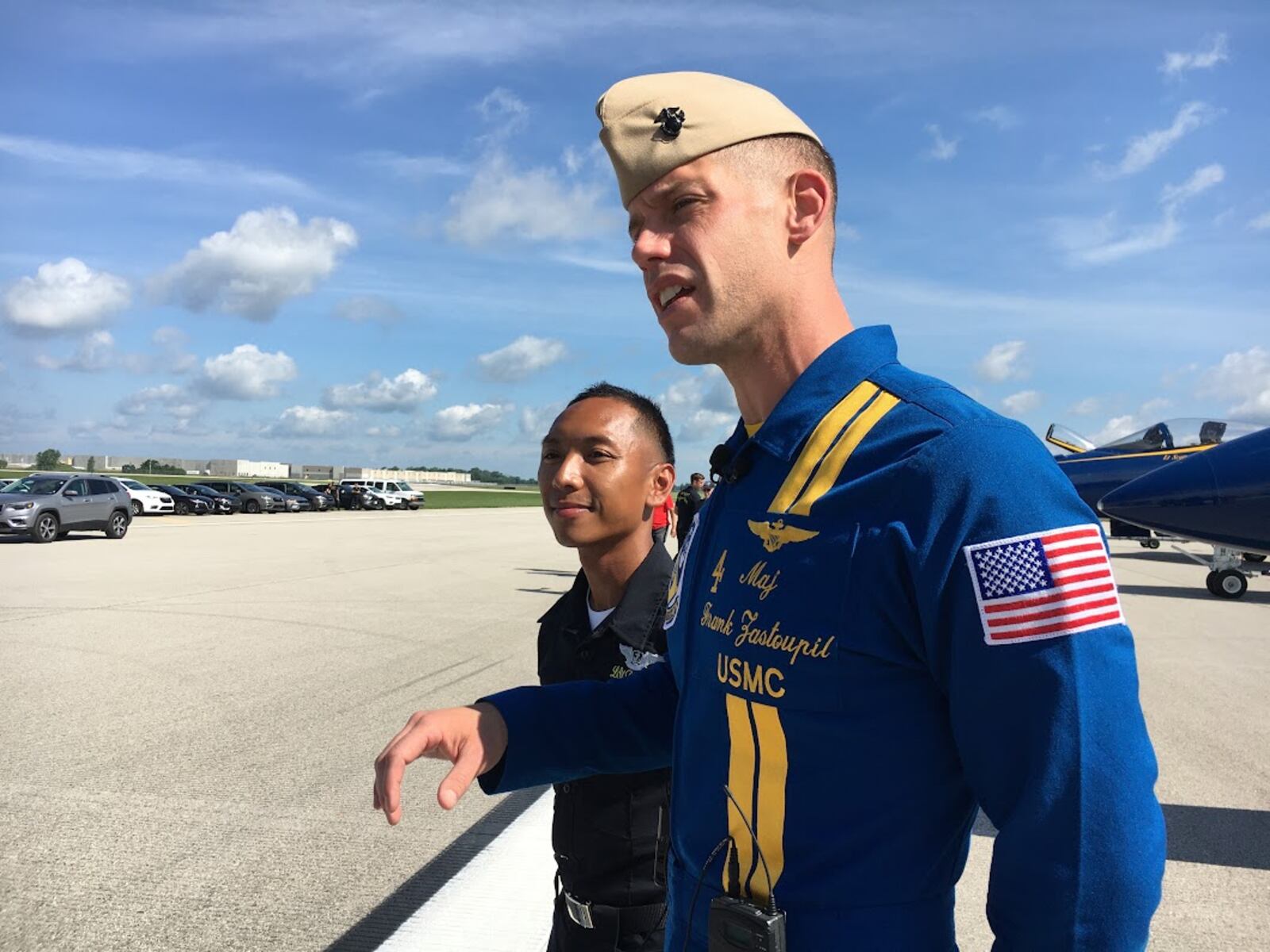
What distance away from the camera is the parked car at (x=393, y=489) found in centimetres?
5829

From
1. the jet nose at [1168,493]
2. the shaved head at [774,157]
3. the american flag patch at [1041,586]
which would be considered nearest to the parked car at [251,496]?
the jet nose at [1168,493]

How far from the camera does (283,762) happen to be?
566 centimetres

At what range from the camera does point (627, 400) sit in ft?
9.39

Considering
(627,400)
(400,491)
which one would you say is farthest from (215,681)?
(400,491)

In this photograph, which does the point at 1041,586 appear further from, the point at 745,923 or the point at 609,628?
the point at 609,628

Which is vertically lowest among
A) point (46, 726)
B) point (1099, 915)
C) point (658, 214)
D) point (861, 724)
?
point (46, 726)

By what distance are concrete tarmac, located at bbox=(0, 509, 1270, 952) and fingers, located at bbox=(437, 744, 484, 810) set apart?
2589 mm

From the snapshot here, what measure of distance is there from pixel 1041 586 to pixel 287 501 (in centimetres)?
5340

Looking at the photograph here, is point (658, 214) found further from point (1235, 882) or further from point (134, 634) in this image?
point (134, 634)

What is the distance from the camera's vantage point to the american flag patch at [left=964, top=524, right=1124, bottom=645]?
0.99 meters

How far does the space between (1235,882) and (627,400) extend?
12.3ft

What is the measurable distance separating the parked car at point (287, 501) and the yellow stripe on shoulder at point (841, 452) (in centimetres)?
5224

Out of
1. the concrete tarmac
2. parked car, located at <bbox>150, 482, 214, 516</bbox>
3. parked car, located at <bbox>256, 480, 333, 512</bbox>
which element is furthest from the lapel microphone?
parked car, located at <bbox>256, 480, 333, 512</bbox>

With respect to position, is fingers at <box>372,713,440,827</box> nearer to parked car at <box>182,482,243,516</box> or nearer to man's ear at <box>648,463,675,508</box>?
man's ear at <box>648,463,675,508</box>
